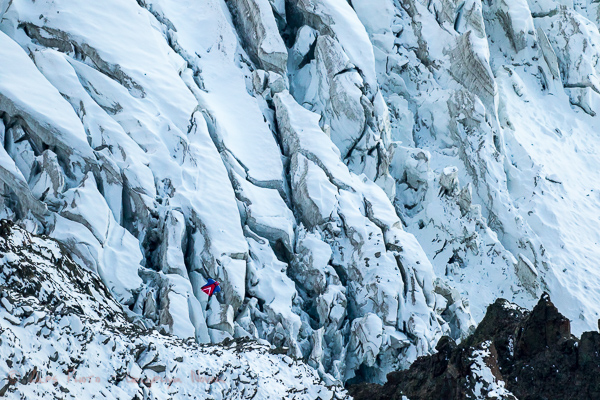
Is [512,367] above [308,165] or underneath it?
above

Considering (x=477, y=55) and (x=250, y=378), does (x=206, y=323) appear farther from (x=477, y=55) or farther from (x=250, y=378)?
(x=477, y=55)

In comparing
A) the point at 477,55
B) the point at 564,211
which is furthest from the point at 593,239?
the point at 477,55

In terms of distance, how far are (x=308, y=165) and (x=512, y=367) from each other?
559 inches

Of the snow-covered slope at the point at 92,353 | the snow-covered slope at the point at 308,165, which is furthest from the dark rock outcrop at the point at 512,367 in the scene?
the snow-covered slope at the point at 308,165

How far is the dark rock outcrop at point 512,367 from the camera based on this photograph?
18.1 m

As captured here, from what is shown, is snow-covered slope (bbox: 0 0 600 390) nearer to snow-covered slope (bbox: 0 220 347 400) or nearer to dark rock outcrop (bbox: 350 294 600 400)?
snow-covered slope (bbox: 0 220 347 400)

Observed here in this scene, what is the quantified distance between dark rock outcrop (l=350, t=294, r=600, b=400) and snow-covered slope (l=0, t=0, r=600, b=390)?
6.62 m

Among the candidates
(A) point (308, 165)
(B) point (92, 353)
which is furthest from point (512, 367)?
(A) point (308, 165)

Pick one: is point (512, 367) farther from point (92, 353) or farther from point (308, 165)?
point (308, 165)

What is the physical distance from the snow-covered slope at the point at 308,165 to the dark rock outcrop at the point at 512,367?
662 centimetres

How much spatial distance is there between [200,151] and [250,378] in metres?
12.0

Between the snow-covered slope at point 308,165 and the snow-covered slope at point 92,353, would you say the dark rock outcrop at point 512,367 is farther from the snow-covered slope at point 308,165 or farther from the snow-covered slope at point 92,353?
the snow-covered slope at point 308,165

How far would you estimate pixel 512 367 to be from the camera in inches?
845

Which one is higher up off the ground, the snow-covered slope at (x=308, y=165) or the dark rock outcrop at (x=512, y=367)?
the dark rock outcrop at (x=512, y=367)
